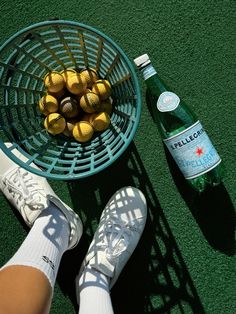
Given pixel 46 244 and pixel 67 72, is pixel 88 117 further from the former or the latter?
pixel 46 244

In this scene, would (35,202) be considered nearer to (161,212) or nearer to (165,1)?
(161,212)

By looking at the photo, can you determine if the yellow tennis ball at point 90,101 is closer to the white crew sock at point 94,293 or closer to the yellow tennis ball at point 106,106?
the yellow tennis ball at point 106,106

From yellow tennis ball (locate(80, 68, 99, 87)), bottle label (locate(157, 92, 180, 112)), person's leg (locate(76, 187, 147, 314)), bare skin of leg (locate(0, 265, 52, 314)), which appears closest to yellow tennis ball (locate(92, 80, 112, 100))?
yellow tennis ball (locate(80, 68, 99, 87))

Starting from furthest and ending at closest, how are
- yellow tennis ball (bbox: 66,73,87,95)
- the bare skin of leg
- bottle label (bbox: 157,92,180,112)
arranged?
bottle label (bbox: 157,92,180,112)
yellow tennis ball (bbox: 66,73,87,95)
the bare skin of leg

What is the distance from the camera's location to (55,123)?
1.06m

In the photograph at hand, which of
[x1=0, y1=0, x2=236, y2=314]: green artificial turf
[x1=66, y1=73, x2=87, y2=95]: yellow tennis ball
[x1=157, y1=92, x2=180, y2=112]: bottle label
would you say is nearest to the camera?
[x1=66, y1=73, x2=87, y2=95]: yellow tennis ball

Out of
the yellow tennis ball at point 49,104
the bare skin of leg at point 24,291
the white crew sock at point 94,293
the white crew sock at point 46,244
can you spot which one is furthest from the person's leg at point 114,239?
the yellow tennis ball at point 49,104

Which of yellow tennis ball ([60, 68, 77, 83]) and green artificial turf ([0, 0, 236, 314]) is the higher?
yellow tennis ball ([60, 68, 77, 83])

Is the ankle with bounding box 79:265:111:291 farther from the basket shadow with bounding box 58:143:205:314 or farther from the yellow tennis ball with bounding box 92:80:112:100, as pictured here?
the yellow tennis ball with bounding box 92:80:112:100

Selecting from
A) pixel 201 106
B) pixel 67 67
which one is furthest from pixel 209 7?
pixel 67 67

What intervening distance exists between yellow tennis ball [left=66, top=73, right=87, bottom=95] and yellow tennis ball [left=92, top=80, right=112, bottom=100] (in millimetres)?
27

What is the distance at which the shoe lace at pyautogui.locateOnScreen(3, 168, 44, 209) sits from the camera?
3.99 ft

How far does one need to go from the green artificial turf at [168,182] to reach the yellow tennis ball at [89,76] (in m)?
0.20

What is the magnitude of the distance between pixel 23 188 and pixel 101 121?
13.9 inches
